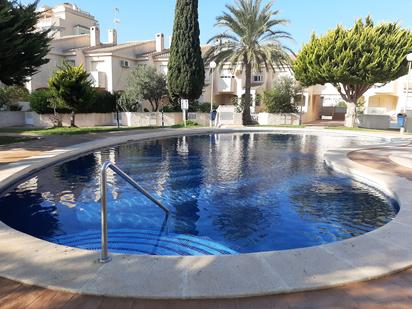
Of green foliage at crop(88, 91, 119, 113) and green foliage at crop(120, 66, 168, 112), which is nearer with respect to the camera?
green foliage at crop(120, 66, 168, 112)

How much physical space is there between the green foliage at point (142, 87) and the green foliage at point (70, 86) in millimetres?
6349

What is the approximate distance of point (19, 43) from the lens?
50.3 ft

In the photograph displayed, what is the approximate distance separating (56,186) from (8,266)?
553 centimetres

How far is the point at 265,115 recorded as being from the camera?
3120cm

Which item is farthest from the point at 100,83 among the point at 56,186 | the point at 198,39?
the point at 56,186

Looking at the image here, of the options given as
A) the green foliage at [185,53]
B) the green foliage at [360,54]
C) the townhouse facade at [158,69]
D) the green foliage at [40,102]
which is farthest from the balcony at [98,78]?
the green foliage at [360,54]

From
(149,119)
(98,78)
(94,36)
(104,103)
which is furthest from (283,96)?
(94,36)

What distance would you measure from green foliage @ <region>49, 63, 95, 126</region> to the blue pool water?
461 inches

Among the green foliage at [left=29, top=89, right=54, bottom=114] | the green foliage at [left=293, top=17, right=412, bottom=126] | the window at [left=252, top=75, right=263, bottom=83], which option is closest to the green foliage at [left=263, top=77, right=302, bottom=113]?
the green foliage at [left=293, top=17, right=412, bottom=126]

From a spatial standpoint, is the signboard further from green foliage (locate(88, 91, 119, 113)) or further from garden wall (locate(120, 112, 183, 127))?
green foliage (locate(88, 91, 119, 113))

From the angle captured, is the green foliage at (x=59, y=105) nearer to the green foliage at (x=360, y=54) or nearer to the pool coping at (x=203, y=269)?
the green foliage at (x=360, y=54)

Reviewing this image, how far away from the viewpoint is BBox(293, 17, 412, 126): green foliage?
24125mm

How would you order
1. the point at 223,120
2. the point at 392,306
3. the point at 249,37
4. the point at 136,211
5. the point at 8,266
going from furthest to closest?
the point at 223,120
the point at 249,37
the point at 136,211
the point at 8,266
the point at 392,306

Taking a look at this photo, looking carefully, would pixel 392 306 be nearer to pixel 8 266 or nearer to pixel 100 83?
pixel 8 266
